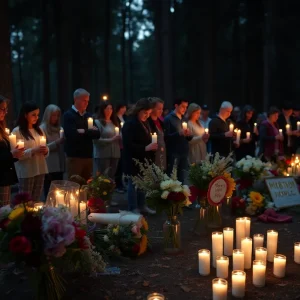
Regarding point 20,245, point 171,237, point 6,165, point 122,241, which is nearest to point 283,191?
point 171,237

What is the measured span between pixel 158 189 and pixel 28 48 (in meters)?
43.3

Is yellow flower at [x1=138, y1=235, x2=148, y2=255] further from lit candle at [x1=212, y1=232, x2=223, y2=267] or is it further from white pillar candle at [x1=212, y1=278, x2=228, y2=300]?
white pillar candle at [x1=212, y1=278, x2=228, y2=300]

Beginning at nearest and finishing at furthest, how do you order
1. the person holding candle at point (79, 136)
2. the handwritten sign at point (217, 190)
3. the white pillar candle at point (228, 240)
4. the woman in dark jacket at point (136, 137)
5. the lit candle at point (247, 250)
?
1. the lit candle at point (247, 250)
2. the white pillar candle at point (228, 240)
3. the handwritten sign at point (217, 190)
4. the person holding candle at point (79, 136)
5. the woman in dark jacket at point (136, 137)

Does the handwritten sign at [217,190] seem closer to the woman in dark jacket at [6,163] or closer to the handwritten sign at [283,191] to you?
the handwritten sign at [283,191]

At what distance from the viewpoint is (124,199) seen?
916cm

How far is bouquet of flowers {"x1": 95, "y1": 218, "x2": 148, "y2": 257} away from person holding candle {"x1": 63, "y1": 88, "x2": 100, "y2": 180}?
203cm

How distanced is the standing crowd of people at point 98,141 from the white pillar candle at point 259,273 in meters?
2.04

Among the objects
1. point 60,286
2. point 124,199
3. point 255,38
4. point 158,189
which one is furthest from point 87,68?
point 60,286

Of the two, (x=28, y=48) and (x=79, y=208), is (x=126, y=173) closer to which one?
(x=79, y=208)

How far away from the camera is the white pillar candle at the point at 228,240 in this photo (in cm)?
535

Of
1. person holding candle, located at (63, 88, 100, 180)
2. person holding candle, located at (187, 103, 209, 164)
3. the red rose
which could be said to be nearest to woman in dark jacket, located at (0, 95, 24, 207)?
person holding candle, located at (63, 88, 100, 180)

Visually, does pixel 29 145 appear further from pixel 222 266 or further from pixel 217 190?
pixel 222 266

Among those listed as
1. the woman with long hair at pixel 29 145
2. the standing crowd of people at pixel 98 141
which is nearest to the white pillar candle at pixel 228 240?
the standing crowd of people at pixel 98 141

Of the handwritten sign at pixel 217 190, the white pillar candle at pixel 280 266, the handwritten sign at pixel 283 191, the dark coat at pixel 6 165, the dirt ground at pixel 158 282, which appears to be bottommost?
the dirt ground at pixel 158 282
